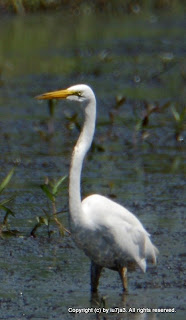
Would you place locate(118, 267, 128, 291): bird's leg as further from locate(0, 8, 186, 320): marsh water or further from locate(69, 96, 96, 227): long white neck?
locate(69, 96, 96, 227): long white neck

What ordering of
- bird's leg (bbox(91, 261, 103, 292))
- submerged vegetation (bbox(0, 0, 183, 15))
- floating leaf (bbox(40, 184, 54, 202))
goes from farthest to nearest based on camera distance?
submerged vegetation (bbox(0, 0, 183, 15)), floating leaf (bbox(40, 184, 54, 202)), bird's leg (bbox(91, 261, 103, 292))

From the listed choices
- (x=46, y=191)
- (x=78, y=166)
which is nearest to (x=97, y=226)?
(x=78, y=166)

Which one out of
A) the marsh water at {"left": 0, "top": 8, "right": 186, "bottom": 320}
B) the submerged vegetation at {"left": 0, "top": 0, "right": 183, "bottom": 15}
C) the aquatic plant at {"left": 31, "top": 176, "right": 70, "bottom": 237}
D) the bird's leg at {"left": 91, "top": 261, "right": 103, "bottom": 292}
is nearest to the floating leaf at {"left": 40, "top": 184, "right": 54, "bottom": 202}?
the aquatic plant at {"left": 31, "top": 176, "right": 70, "bottom": 237}

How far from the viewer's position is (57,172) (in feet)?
31.8

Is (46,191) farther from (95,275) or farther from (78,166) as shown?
(78,166)

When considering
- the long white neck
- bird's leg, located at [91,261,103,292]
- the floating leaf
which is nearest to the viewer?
the long white neck

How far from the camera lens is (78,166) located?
19.6ft

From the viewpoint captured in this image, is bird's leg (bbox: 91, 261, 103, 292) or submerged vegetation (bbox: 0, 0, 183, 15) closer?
bird's leg (bbox: 91, 261, 103, 292)

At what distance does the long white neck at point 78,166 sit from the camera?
585 centimetres

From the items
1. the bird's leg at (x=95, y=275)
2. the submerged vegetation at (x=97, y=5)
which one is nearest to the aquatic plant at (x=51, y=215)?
the bird's leg at (x=95, y=275)

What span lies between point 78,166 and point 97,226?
1.22 ft

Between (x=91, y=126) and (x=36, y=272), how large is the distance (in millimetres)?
1169

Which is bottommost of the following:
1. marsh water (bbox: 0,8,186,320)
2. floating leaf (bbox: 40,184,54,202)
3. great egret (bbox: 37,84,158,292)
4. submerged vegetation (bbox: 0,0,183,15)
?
submerged vegetation (bbox: 0,0,183,15)

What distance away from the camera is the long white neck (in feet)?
19.2
